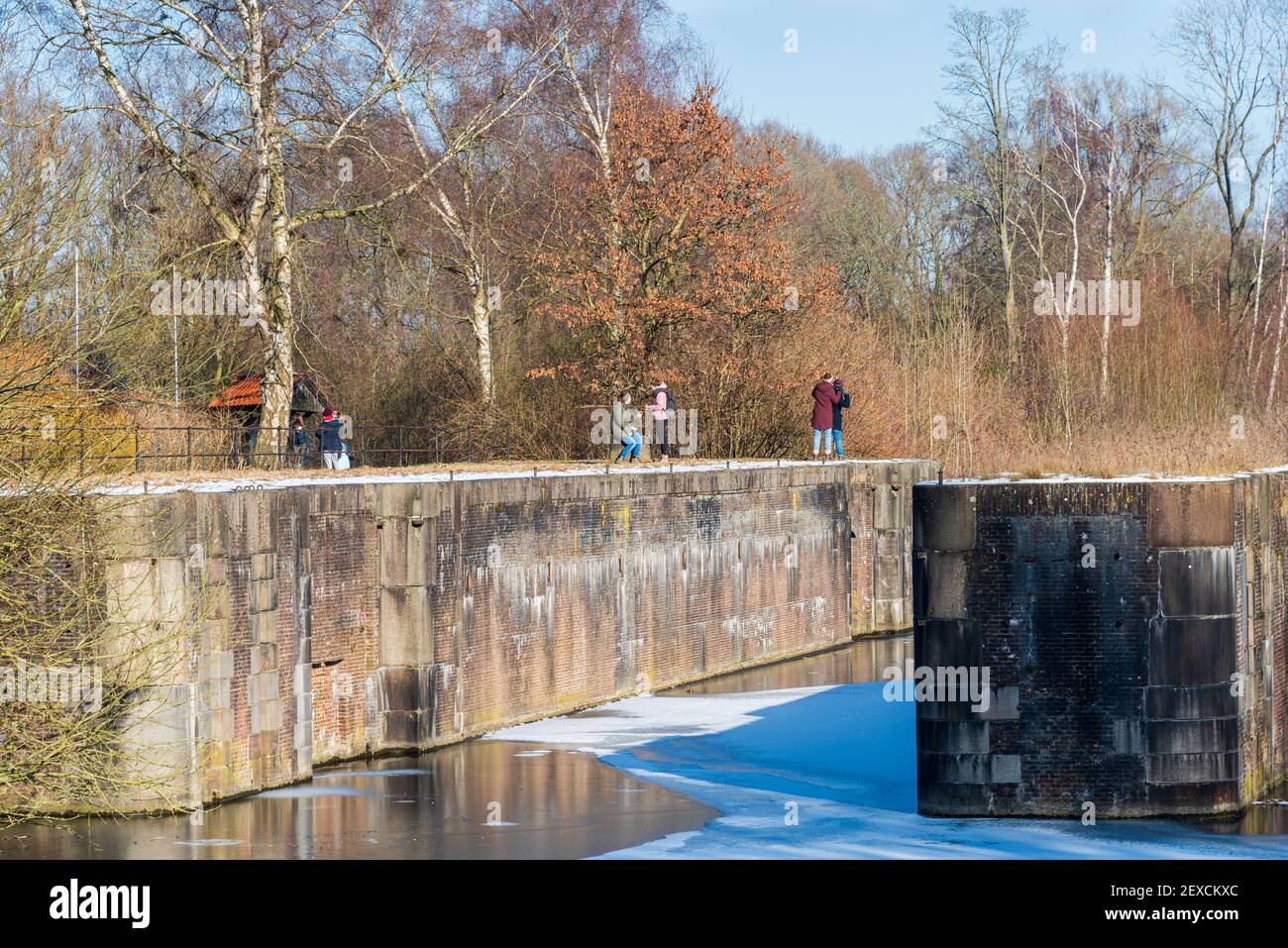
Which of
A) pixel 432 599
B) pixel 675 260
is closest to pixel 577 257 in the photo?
pixel 675 260

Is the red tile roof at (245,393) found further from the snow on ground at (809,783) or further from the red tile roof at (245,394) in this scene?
the snow on ground at (809,783)

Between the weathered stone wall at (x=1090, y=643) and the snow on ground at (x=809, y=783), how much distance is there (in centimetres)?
45

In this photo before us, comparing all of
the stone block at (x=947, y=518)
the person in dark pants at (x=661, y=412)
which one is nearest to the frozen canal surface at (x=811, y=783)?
the stone block at (x=947, y=518)

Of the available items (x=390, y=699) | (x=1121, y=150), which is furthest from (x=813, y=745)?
(x=1121, y=150)

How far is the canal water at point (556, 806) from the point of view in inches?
723

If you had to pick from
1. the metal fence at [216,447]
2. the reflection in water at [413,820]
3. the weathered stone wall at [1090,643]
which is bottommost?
the reflection in water at [413,820]

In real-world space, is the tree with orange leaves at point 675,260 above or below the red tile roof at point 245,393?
above

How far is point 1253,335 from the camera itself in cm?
4475

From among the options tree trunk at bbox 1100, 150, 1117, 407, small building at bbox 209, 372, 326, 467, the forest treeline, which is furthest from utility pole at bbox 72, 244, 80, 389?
tree trunk at bbox 1100, 150, 1117, 407

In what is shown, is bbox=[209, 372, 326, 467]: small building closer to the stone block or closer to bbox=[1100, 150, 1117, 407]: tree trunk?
the stone block

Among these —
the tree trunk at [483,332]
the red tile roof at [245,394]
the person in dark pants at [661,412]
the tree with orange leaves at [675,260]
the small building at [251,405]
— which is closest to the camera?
the small building at [251,405]

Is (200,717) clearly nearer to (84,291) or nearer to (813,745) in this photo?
(84,291)

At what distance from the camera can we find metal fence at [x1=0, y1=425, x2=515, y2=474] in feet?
54.4
